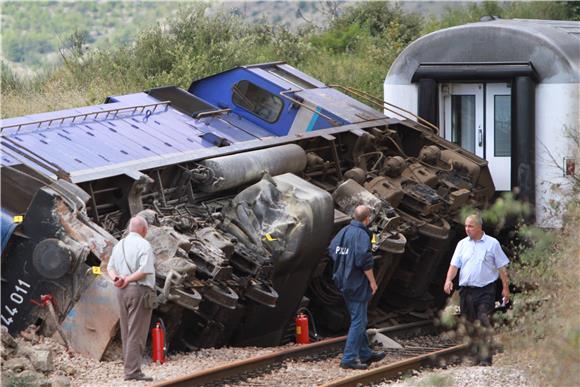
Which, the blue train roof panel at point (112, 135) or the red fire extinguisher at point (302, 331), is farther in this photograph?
the red fire extinguisher at point (302, 331)

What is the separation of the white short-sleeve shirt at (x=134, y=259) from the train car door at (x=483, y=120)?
7.78 m

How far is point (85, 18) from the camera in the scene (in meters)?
63.1

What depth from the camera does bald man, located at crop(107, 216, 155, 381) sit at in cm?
1036

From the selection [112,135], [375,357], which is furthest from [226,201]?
[375,357]

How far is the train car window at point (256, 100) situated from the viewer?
15.9 m

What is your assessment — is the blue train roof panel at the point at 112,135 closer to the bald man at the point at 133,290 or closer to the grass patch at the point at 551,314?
the bald man at the point at 133,290

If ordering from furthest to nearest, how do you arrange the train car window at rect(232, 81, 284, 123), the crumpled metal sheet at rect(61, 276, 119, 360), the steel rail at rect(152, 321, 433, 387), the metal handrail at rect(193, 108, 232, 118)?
the train car window at rect(232, 81, 284, 123) → the metal handrail at rect(193, 108, 232, 118) → the crumpled metal sheet at rect(61, 276, 119, 360) → the steel rail at rect(152, 321, 433, 387)

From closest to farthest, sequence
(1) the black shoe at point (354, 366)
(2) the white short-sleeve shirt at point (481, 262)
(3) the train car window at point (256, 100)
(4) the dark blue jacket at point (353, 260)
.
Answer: (4) the dark blue jacket at point (353, 260), (1) the black shoe at point (354, 366), (2) the white short-sleeve shirt at point (481, 262), (3) the train car window at point (256, 100)

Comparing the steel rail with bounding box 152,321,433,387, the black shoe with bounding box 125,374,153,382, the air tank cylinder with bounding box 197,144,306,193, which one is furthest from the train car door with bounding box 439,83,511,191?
the black shoe with bounding box 125,374,153,382

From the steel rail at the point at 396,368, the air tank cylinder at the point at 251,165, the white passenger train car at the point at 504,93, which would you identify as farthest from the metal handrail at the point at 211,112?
the steel rail at the point at 396,368

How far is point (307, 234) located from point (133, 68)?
12185 mm

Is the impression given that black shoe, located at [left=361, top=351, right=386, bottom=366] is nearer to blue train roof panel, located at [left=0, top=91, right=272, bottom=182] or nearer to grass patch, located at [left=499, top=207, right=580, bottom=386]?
grass patch, located at [left=499, top=207, right=580, bottom=386]

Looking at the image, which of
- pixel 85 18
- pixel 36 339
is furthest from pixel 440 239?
pixel 85 18

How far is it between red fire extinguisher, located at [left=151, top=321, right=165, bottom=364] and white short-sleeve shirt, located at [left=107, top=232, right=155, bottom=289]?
2.66ft
